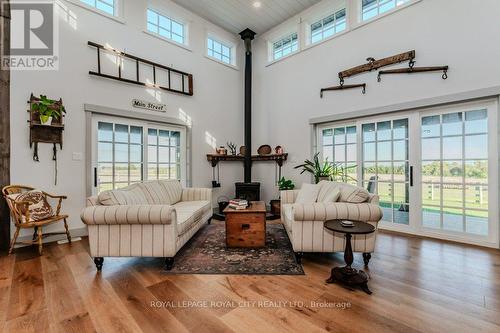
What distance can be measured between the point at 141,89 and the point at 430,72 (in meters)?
4.89

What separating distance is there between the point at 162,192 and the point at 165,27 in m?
3.48

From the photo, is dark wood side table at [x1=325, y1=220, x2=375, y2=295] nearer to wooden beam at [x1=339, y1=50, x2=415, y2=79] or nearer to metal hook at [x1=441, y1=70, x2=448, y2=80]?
metal hook at [x1=441, y1=70, x2=448, y2=80]

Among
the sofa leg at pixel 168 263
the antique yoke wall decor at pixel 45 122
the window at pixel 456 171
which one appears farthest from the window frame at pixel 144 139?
the window at pixel 456 171

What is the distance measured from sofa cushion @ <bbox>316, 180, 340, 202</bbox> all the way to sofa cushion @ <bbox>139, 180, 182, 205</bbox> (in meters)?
2.39

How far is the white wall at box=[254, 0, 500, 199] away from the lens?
10.4 ft

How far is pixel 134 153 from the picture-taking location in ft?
14.4

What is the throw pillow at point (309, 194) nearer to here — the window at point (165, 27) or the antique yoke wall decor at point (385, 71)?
the antique yoke wall decor at point (385, 71)

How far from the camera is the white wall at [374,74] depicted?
3.18 metres

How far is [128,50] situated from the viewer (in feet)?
13.9

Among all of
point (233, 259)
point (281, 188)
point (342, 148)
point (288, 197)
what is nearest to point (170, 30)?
point (281, 188)

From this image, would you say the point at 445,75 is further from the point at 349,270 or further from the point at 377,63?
the point at 349,270

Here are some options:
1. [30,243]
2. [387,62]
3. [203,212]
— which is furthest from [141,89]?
[387,62]

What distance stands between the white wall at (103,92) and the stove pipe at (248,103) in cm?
52

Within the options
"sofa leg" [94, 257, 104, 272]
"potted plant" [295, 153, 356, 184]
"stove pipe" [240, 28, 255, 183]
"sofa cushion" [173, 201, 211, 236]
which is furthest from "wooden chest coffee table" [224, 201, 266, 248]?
"stove pipe" [240, 28, 255, 183]
